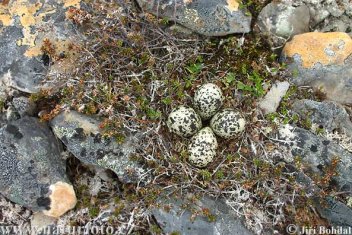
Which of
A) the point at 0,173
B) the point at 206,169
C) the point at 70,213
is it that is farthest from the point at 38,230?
the point at 206,169

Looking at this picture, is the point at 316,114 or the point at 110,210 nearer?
the point at 110,210

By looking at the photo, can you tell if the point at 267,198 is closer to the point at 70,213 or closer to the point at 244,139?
the point at 244,139

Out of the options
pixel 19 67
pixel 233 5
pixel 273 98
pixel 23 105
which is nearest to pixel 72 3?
pixel 19 67

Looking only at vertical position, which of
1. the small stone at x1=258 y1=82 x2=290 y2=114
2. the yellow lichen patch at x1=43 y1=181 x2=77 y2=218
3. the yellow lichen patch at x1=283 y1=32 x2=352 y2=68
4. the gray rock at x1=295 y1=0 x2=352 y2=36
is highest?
the gray rock at x1=295 y1=0 x2=352 y2=36

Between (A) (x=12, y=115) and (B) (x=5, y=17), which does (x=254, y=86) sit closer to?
Answer: (A) (x=12, y=115)

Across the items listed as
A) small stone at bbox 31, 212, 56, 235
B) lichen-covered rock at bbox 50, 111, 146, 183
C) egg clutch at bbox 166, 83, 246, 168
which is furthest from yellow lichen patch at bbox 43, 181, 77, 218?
egg clutch at bbox 166, 83, 246, 168

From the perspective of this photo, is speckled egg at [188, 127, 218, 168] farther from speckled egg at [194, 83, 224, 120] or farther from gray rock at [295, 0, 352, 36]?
gray rock at [295, 0, 352, 36]

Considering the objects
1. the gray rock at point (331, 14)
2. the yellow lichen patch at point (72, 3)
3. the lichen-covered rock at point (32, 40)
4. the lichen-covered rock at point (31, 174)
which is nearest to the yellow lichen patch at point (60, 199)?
the lichen-covered rock at point (31, 174)
